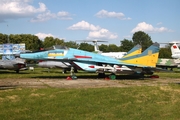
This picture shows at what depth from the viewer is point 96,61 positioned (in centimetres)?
1977

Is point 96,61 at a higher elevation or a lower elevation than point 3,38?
lower

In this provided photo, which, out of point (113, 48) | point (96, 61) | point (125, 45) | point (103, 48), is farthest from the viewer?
point (103, 48)

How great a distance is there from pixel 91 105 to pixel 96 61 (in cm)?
1118

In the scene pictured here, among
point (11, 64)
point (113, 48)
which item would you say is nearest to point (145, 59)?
point (11, 64)

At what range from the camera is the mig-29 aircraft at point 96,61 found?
19484 millimetres

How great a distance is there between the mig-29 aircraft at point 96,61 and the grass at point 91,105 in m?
8.60

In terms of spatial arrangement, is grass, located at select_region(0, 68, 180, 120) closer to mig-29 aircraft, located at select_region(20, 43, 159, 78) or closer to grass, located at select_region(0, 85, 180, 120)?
grass, located at select_region(0, 85, 180, 120)

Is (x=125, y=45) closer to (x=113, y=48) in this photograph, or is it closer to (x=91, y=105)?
(x=113, y=48)

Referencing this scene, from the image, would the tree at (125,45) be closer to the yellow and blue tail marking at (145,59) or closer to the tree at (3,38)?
the tree at (3,38)

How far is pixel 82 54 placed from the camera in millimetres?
20047

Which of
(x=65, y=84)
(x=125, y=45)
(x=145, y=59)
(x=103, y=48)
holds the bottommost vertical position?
(x=65, y=84)

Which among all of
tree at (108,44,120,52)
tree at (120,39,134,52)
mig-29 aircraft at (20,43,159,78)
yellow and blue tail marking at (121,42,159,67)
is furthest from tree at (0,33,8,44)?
yellow and blue tail marking at (121,42,159,67)

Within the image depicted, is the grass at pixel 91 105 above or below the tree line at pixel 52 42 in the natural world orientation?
below

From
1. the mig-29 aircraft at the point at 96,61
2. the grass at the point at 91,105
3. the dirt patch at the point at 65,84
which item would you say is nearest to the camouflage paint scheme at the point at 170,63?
the mig-29 aircraft at the point at 96,61
